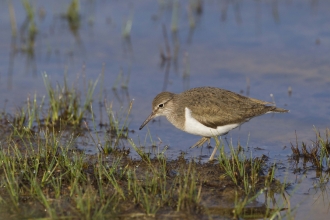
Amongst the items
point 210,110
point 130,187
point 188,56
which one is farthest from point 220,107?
point 188,56

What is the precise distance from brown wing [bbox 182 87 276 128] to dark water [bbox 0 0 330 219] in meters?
0.63

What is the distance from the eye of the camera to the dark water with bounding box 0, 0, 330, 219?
9992 millimetres

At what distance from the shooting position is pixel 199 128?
328 inches

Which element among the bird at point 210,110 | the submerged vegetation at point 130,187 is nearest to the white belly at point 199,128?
the bird at point 210,110

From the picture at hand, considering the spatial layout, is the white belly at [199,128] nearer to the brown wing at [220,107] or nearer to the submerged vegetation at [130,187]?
the brown wing at [220,107]

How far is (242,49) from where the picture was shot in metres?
12.6

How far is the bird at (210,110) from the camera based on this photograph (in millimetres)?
8398

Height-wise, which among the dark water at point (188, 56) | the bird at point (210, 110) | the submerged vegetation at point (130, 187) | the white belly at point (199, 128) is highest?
the dark water at point (188, 56)

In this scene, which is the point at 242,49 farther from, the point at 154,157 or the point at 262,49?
the point at 154,157

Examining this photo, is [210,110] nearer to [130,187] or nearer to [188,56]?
[130,187]

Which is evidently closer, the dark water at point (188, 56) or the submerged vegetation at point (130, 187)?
the submerged vegetation at point (130, 187)

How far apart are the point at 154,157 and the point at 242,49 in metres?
4.94

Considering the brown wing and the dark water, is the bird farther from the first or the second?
the dark water

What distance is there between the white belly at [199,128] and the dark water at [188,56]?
476mm
